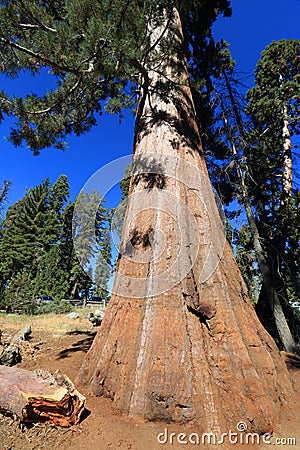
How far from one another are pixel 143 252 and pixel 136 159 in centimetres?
143

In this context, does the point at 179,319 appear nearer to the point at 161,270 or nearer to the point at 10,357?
the point at 161,270

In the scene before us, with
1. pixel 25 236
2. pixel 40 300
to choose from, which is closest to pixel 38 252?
pixel 25 236

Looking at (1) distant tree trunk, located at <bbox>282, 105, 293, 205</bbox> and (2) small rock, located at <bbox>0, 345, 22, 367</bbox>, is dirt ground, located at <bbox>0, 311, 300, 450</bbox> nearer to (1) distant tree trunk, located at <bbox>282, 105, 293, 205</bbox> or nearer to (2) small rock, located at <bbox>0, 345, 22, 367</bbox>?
(2) small rock, located at <bbox>0, 345, 22, 367</bbox>

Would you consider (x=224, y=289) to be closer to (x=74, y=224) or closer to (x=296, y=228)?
(x=74, y=224)

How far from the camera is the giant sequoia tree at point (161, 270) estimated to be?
7.31 ft

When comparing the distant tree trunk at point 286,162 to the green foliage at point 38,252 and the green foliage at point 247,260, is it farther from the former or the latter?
the green foliage at point 38,252

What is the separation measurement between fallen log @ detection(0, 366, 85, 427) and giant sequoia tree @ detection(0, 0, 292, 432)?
0.42m

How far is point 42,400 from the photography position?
6.86 ft

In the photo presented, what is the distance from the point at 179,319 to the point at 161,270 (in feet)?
1.70

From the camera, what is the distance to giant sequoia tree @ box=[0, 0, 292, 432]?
2.23 metres

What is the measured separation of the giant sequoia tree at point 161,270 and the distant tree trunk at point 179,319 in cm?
1

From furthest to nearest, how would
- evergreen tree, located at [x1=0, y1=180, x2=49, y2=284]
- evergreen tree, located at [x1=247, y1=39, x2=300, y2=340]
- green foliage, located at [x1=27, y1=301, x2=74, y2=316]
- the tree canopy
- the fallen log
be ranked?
evergreen tree, located at [x1=0, y1=180, x2=49, y2=284]
green foliage, located at [x1=27, y1=301, x2=74, y2=316]
evergreen tree, located at [x1=247, y1=39, x2=300, y2=340]
the tree canopy
the fallen log

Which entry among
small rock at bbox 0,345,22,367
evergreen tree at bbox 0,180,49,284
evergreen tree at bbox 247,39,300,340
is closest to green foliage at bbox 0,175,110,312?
evergreen tree at bbox 0,180,49,284

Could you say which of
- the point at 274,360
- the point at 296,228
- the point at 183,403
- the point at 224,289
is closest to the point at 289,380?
the point at 274,360
